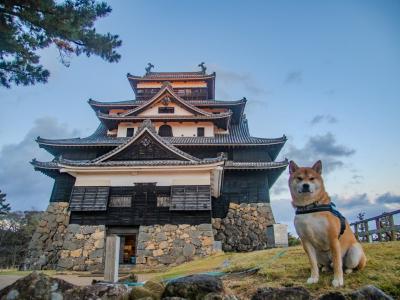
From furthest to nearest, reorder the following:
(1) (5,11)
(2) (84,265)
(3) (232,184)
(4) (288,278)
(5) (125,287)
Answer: (3) (232,184) → (2) (84,265) → (1) (5,11) → (4) (288,278) → (5) (125,287)

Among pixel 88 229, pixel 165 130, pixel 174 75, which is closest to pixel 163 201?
pixel 88 229

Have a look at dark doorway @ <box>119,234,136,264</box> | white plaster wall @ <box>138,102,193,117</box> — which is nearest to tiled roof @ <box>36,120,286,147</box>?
white plaster wall @ <box>138,102,193,117</box>

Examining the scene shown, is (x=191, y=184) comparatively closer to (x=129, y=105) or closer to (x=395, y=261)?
(x=395, y=261)

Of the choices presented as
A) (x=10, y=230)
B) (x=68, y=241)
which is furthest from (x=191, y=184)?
(x=10, y=230)

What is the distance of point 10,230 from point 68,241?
31.0m

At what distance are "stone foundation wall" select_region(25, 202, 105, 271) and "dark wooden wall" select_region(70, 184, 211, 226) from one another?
53 cm

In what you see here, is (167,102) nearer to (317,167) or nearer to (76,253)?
(76,253)

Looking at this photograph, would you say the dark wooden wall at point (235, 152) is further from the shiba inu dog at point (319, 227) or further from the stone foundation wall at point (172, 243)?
the shiba inu dog at point (319, 227)

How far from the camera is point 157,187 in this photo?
15.4m

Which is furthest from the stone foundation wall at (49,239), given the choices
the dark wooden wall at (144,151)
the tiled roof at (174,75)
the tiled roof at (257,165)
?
the tiled roof at (174,75)

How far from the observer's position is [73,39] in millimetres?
7906

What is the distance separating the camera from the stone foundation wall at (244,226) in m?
18.6

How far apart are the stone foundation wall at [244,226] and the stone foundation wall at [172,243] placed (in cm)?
441

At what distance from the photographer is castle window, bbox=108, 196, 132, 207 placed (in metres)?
15.3
